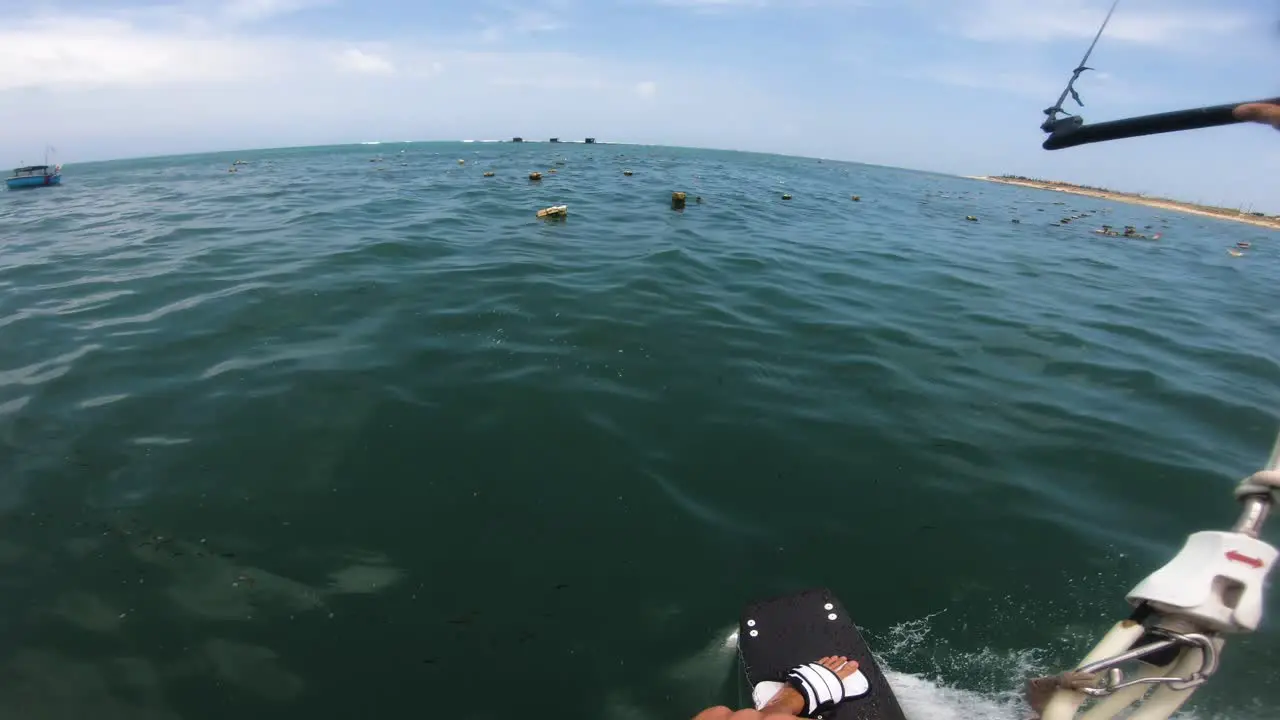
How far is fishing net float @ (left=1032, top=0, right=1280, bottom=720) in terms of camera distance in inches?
89.9

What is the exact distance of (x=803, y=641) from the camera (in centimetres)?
391

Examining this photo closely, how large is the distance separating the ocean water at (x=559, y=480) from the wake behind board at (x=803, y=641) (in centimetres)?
42

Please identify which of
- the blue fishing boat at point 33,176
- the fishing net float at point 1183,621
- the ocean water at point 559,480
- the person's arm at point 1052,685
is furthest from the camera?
the blue fishing boat at point 33,176

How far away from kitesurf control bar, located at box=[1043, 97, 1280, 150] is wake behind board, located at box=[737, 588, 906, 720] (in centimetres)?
381

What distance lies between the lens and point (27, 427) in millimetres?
6652

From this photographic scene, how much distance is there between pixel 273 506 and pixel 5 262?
1596 cm

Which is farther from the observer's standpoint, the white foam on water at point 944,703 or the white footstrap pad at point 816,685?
the white foam on water at point 944,703

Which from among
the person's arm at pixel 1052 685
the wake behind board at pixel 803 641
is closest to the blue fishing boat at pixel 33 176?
the wake behind board at pixel 803 641

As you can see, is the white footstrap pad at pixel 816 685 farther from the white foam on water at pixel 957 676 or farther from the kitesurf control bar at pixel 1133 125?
the kitesurf control bar at pixel 1133 125

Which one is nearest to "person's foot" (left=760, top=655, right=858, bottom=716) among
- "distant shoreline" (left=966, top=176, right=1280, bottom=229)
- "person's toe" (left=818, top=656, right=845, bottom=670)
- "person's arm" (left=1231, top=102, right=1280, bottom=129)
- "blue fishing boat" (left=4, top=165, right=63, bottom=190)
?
"person's toe" (left=818, top=656, right=845, bottom=670)

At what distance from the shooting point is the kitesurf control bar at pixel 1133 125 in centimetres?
310

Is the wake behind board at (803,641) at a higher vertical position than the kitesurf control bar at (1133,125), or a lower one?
lower

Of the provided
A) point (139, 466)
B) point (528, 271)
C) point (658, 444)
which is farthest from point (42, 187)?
point (658, 444)

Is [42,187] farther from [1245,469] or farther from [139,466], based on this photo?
[1245,469]
